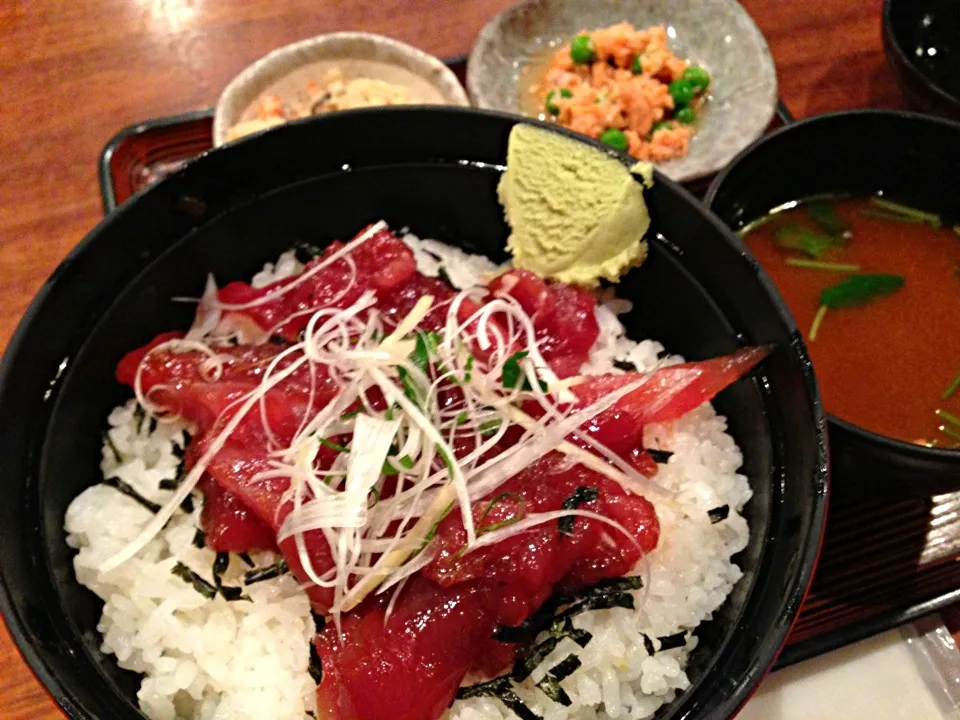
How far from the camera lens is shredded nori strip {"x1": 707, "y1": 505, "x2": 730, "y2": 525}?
1.59 meters

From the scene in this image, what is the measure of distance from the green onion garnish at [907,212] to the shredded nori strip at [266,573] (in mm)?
2089

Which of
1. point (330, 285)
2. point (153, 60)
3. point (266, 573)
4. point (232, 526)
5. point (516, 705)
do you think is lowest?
point (516, 705)

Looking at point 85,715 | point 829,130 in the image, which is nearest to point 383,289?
point 85,715

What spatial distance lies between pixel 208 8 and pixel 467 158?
5.69 feet

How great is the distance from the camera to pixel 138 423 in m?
1.77

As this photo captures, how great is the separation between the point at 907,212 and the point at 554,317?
131cm

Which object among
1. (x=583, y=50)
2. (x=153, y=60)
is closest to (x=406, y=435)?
(x=583, y=50)

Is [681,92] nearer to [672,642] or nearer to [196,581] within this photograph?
[672,642]

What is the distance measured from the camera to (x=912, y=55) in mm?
2631

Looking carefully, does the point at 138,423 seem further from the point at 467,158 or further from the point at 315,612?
the point at 467,158

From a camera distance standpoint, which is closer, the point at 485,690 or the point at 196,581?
the point at 485,690

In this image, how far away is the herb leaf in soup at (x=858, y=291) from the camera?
83.4 inches

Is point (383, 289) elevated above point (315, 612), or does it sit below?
above

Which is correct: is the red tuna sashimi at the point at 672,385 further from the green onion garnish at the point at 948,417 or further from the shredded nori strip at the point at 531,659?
the green onion garnish at the point at 948,417
